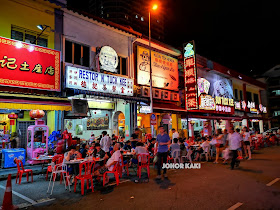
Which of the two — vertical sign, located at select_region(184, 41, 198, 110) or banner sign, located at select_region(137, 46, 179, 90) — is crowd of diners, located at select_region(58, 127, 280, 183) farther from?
vertical sign, located at select_region(184, 41, 198, 110)

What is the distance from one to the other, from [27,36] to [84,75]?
3616 millimetres

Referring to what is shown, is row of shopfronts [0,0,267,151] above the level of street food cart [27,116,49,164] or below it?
above

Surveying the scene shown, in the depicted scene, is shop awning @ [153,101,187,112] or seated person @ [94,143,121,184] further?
shop awning @ [153,101,187,112]

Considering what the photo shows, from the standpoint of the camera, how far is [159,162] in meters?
8.84

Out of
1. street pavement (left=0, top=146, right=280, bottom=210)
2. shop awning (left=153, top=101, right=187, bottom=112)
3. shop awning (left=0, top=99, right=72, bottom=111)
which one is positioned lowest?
street pavement (left=0, top=146, right=280, bottom=210)

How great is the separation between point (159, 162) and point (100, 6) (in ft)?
281

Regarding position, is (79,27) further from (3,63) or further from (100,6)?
(100,6)

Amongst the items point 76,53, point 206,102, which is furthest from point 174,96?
point 76,53

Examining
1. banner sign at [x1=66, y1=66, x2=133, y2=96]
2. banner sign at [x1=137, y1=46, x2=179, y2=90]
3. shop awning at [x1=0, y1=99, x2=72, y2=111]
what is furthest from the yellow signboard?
shop awning at [x1=0, y1=99, x2=72, y2=111]

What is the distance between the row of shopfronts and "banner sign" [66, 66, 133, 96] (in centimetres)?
6

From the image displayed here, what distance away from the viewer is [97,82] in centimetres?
1395

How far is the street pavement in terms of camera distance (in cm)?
560

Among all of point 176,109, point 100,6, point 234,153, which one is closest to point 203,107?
point 176,109

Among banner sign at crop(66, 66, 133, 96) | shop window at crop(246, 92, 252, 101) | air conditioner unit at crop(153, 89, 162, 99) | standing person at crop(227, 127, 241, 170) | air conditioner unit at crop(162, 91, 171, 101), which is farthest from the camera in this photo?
shop window at crop(246, 92, 252, 101)
